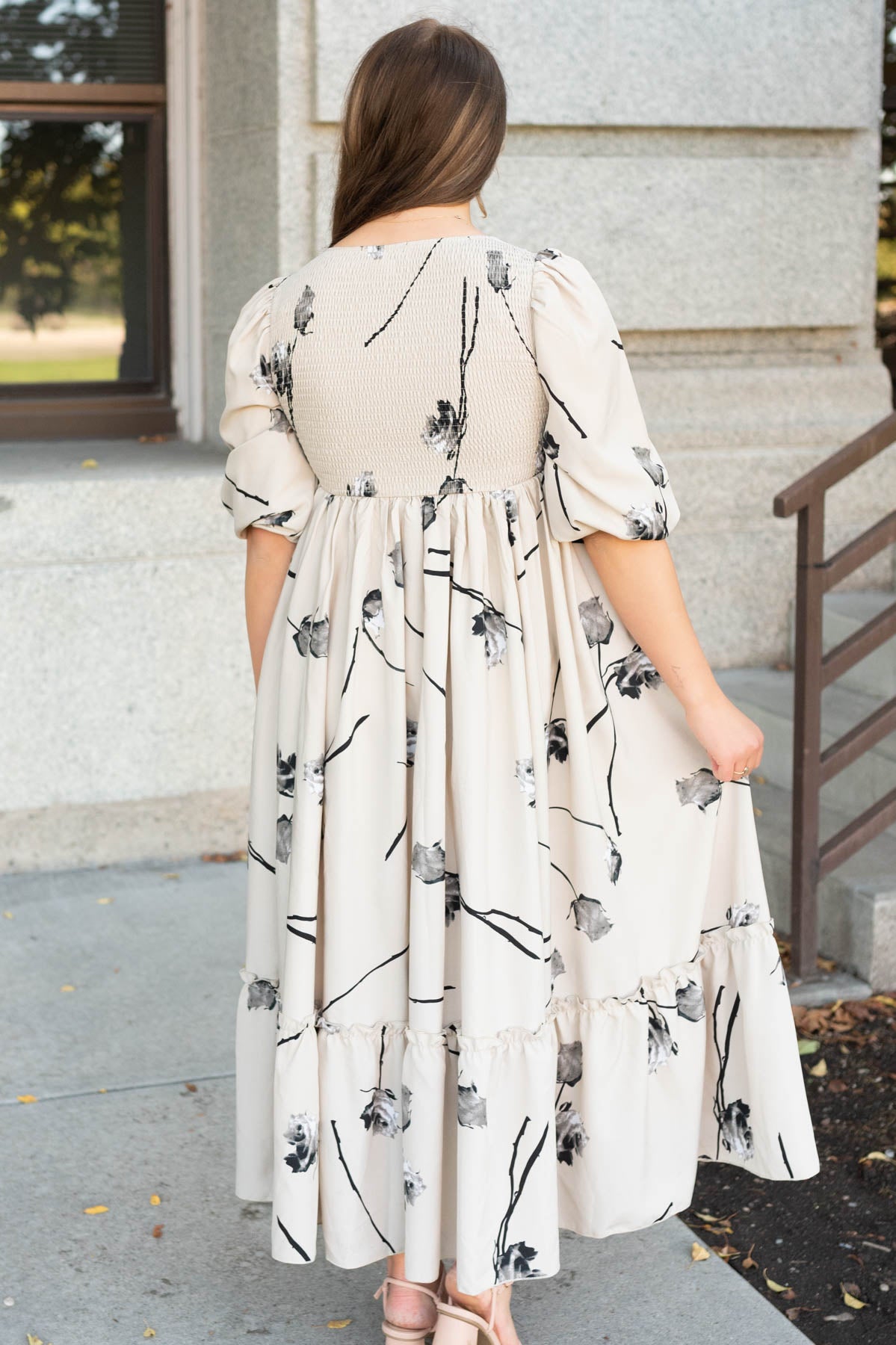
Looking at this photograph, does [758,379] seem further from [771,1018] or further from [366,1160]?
[366,1160]

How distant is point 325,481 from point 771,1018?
41.7 inches

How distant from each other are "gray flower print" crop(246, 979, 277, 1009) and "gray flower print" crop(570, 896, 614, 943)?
1.60 ft

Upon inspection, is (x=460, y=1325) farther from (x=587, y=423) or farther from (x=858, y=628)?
(x=858, y=628)

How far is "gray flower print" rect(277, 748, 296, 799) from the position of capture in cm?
224

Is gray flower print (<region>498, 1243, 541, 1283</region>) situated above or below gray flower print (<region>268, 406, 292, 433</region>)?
below

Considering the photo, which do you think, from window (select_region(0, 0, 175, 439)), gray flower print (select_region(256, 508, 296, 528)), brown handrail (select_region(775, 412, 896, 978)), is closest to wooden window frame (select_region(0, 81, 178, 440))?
window (select_region(0, 0, 175, 439))

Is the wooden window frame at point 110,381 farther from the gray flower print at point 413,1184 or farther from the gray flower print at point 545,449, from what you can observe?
the gray flower print at point 413,1184

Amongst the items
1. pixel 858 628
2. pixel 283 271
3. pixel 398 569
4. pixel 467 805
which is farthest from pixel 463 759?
pixel 283 271

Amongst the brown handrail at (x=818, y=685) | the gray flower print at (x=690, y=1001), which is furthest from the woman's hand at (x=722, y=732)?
the brown handrail at (x=818, y=685)

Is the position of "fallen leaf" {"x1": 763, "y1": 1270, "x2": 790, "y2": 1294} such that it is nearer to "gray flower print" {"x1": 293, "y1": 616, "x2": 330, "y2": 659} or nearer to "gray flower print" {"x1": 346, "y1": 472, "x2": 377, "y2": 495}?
"gray flower print" {"x1": 293, "y1": 616, "x2": 330, "y2": 659}

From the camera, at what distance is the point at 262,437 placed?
2.24m

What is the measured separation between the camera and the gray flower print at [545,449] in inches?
80.9

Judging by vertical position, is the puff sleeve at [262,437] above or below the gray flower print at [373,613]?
above

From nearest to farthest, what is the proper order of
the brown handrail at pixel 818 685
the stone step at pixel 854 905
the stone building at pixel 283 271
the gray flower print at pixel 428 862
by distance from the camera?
the gray flower print at pixel 428 862, the brown handrail at pixel 818 685, the stone step at pixel 854 905, the stone building at pixel 283 271
